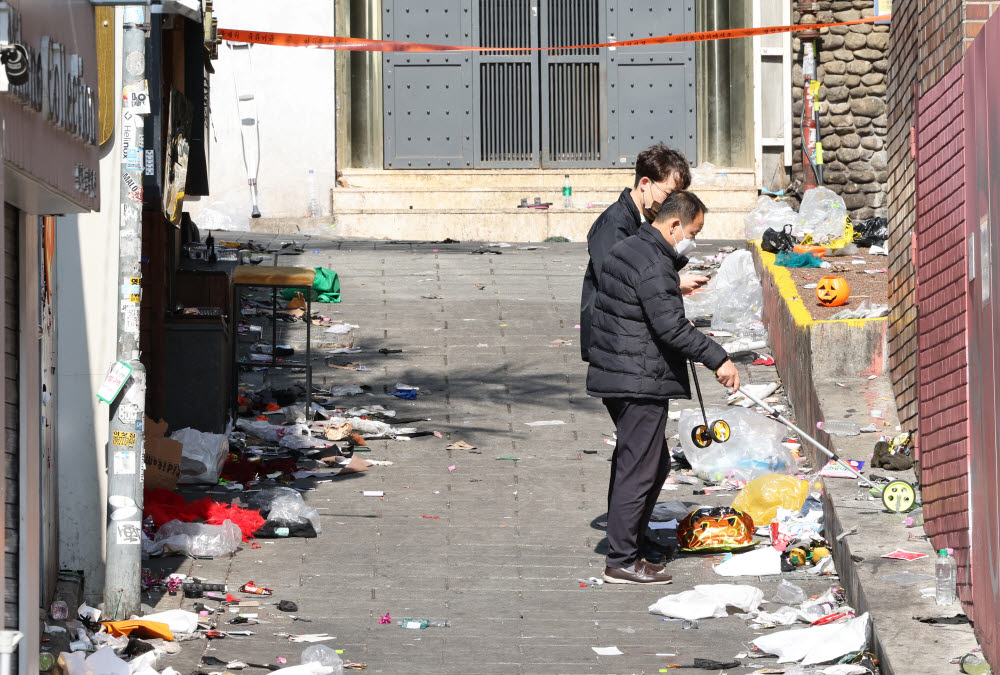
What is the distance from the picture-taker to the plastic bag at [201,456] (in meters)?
9.37

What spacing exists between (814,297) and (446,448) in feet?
10.4

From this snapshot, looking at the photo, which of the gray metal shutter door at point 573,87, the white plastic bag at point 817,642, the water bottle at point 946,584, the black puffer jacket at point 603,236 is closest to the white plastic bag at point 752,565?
the white plastic bag at point 817,642

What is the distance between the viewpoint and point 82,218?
23.1 ft

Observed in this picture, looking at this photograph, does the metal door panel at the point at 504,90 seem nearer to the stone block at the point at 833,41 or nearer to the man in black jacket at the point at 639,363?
the stone block at the point at 833,41

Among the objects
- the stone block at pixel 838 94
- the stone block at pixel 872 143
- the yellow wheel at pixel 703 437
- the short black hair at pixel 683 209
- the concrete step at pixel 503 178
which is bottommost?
the yellow wheel at pixel 703 437

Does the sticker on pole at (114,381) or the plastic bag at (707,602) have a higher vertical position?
the sticker on pole at (114,381)

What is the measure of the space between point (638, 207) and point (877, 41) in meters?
12.1

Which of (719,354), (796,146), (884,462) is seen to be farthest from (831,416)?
(796,146)

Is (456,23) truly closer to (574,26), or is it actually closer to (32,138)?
(574,26)

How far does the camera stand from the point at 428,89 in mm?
20297

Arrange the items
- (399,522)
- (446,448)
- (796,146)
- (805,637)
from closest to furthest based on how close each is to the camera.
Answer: (805,637), (399,522), (446,448), (796,146)

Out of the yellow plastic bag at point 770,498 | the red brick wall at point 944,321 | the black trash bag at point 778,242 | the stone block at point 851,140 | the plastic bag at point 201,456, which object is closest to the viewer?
the red brick wall at point 944,321

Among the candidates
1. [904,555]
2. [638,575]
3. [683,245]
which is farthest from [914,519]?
[683,245]

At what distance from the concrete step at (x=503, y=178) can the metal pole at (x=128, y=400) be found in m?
13.1
